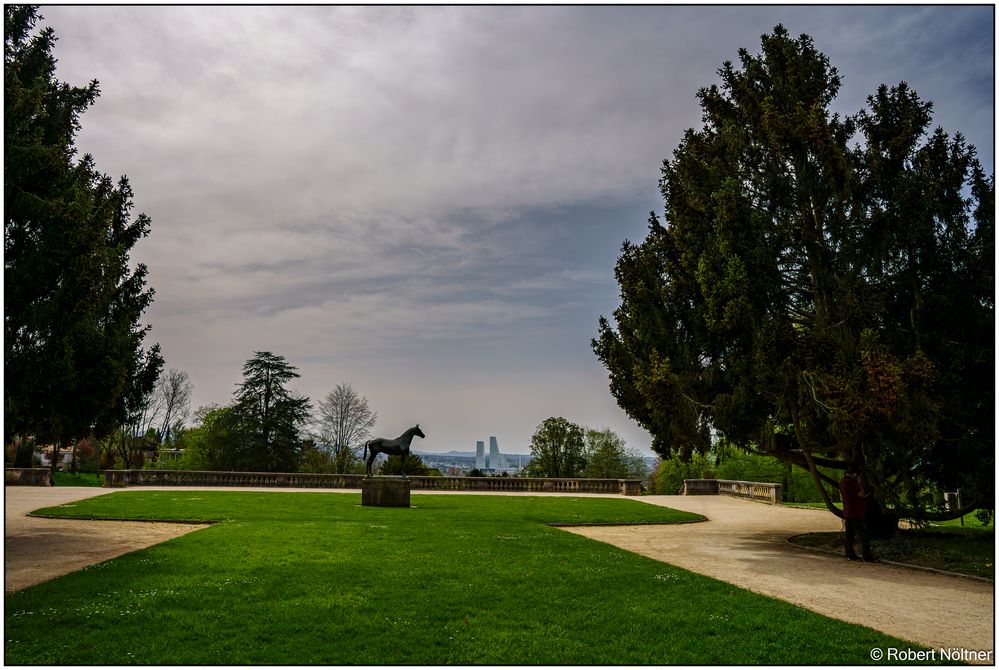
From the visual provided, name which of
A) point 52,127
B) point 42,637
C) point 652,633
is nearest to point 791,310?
point 652,633

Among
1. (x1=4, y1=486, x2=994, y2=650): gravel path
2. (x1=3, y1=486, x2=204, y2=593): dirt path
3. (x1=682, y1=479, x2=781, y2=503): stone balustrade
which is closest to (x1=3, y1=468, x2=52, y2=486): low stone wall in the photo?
(x1=4, y1=486, x2=994, y2=650): gravel path

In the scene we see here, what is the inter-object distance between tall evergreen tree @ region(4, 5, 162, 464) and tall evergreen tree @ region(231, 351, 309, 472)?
40586mm

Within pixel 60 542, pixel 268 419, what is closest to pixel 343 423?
pixel 268 419

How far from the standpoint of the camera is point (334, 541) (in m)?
13.8

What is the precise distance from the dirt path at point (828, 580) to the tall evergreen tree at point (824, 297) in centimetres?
244

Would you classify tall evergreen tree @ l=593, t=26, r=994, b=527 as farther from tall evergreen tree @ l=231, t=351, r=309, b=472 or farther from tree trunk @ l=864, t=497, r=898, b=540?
tall evergreen tree @ l=231, t=351, r=309, b=472

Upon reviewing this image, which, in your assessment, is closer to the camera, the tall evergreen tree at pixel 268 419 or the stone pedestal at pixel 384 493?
the stone pedestal at pixel 384 493

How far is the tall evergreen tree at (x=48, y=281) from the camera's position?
13.4 meters

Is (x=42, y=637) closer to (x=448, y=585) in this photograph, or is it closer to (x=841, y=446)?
(x=448, y=585)

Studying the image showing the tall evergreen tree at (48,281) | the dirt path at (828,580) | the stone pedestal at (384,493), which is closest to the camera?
the dirt path at (828,580)

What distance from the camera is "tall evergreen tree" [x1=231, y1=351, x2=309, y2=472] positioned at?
54969 millimetres

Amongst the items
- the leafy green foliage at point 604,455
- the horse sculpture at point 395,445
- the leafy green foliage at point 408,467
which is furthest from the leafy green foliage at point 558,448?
the horse sculpture at point 395,445

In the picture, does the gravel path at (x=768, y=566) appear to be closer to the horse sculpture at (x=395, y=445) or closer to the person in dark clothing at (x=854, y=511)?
the person in dark clothing at (x=854, y=511)

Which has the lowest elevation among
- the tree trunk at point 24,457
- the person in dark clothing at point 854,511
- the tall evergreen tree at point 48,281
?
the tree trunk at point 24,457
